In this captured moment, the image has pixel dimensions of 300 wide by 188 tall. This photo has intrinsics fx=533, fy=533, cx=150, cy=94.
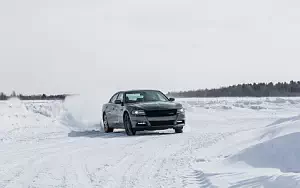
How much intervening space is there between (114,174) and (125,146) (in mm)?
4703

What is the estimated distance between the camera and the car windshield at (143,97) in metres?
18.3

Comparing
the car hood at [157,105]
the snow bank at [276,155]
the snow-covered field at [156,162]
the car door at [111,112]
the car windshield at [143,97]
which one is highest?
the car windshield at [143,97]

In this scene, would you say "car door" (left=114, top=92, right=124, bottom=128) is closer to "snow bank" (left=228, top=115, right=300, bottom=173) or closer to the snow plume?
the snow plume

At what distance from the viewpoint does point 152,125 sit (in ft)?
55.6

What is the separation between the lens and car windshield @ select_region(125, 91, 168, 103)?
59.9 ft

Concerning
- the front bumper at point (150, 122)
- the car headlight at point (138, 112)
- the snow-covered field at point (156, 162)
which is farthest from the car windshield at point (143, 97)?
the snow-covered field at point (156, 162)

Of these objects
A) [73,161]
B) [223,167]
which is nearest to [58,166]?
[73,161]

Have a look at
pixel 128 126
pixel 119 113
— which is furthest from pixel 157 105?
pixel 119 113

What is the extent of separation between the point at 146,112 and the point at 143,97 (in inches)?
57.9

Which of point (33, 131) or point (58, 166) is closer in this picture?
point (58, 166)

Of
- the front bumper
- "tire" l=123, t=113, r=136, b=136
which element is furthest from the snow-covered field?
"tire" l=123, t=113, r=136, b=136

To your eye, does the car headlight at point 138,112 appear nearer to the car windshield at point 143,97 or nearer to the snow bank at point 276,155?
the car windshield at point 143,97

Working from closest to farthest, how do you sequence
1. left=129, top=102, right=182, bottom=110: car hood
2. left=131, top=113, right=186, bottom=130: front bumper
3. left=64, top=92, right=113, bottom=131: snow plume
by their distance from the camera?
1. left=131, top=113, right=186, bottom=130: front bumper
2. left=129, top=102, right=182, bottom=110: car hood
3. left=64, top=92, right=113, bottom=131: snow plume

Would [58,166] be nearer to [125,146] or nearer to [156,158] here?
[156,158]
